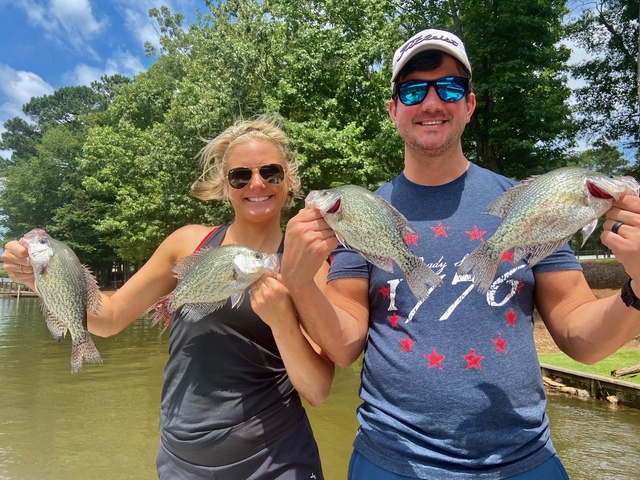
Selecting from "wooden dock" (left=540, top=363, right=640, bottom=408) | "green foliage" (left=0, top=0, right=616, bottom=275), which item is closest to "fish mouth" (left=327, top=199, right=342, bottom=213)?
Result: "wooden dock" (left=540, top=363, right=640, bottom=408)

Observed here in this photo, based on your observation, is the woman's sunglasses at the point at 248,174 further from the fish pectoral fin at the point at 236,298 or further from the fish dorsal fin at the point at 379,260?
the fish dorsal fin at the point at 379,260

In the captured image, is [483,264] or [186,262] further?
[186,262]

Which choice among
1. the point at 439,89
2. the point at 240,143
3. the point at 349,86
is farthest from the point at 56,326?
the point at 349,86

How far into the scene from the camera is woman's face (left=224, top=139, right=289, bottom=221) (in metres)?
2.77

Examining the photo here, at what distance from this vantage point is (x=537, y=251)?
2119mm

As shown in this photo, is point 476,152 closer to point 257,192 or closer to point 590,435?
point 590,435

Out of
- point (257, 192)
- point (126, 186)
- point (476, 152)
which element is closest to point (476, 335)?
point (257, 192)

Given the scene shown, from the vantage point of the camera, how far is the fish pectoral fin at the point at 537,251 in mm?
2090

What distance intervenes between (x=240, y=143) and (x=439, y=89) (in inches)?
47.8

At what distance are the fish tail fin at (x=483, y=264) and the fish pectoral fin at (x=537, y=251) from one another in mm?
103

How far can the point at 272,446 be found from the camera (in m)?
2.53

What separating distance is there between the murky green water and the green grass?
1.06 metres

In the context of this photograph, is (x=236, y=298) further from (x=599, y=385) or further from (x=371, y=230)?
(x=599, y=385)

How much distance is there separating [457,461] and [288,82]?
1832 cm
